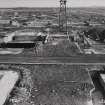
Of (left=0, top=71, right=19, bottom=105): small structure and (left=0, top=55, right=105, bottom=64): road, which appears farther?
(left=0, top=55, right=105, bottom=64): road

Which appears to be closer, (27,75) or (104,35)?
(27,75)

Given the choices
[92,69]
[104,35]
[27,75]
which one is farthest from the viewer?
[104,35]

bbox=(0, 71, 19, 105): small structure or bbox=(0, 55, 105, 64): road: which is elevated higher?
bbox=(0, 55, 105, 64): road

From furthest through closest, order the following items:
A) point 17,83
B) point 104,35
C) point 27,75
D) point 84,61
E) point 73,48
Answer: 1. point 104,35
2. point 73,48
3. point 84,61
4. point 27,75
5. point 17,83

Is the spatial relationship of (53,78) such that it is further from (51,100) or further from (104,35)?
(104,35)

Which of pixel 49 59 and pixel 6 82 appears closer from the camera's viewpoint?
pixel 6 82

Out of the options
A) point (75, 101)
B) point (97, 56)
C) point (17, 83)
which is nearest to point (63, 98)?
point (75, 101)

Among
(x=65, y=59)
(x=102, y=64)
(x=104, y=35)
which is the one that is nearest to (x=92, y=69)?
(x=102, y=64)
